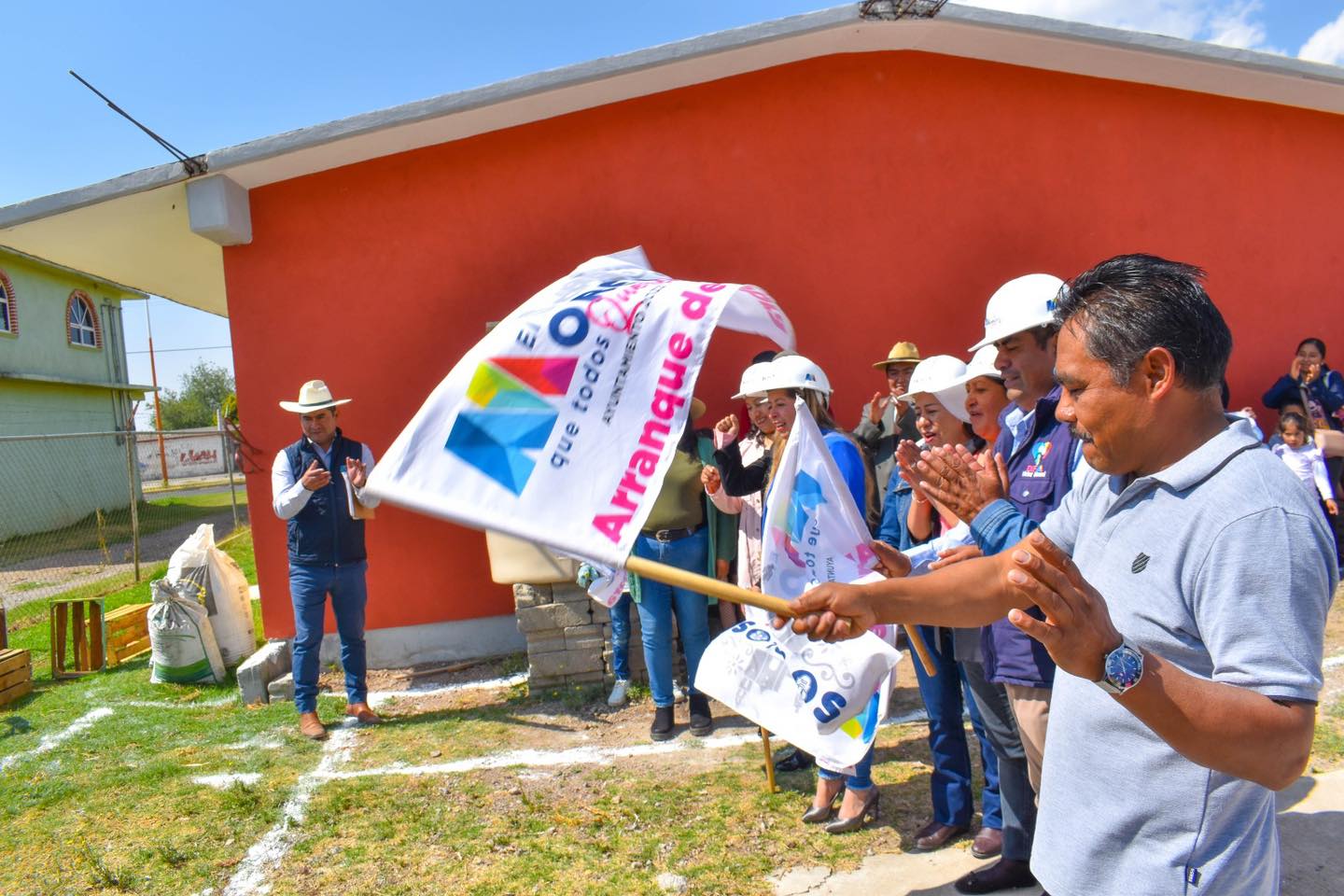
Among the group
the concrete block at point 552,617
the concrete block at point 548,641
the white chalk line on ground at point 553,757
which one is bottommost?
the white chalk line on ground at point 553,757

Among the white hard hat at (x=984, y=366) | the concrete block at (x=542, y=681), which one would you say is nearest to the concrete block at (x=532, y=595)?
the concrete block at (x=542, y=681)

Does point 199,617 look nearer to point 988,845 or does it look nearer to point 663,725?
point 663,725

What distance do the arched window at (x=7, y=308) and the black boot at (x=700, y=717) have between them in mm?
20590

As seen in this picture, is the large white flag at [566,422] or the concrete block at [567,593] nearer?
the large white flag at [566,422]

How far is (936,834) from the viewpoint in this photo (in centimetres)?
359

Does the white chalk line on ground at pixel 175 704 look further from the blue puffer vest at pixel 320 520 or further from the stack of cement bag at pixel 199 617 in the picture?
the blue puffer vest at pixel 320 520

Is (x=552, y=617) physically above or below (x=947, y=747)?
above

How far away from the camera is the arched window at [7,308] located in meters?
18.8

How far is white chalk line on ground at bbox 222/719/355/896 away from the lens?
12.1ft

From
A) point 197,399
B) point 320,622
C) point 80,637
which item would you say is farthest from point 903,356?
point 197,399

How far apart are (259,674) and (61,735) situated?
123cm

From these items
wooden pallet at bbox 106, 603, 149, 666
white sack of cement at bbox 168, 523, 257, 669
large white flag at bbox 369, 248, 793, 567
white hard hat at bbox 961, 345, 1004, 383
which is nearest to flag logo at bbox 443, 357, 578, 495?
large white flag at bbox 369, 248, 793, 567

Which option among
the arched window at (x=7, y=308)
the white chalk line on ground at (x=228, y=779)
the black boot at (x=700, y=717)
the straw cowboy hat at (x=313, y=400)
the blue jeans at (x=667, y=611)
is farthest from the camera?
the arched window at (x=7, y=308)

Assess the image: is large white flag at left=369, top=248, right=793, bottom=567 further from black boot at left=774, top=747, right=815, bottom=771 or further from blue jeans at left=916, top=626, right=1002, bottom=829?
black boot at left=774, top=747, right=815, bottom=771
